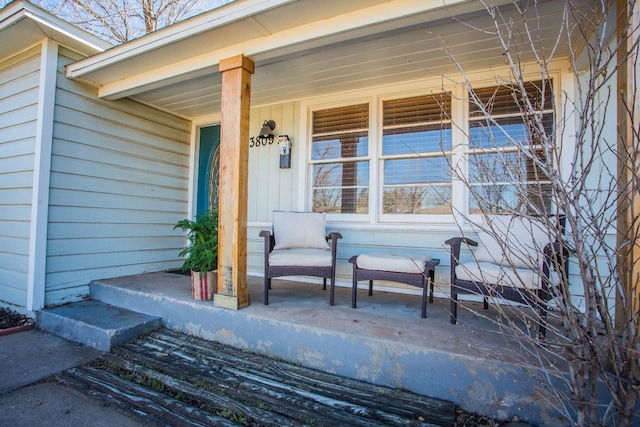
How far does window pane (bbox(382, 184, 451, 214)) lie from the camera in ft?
11.3

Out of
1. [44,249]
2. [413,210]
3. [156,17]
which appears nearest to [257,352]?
[413,210]

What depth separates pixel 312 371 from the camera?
2.25 m

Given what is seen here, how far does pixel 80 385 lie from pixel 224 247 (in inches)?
51.7

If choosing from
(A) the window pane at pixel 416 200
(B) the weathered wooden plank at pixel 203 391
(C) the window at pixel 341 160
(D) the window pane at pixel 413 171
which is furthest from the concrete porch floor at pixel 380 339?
(D) the window pane at pixel 413 171

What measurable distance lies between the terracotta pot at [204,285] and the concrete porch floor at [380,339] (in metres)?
0.07

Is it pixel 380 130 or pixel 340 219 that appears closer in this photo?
pixel 380 130

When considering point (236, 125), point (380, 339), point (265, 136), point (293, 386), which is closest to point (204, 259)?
point (236, 125)

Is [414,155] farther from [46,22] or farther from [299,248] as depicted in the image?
[46,22]

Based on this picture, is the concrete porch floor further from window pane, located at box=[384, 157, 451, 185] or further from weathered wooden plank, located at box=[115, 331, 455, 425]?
window pane, located at box=[384, 157, 451, 185]

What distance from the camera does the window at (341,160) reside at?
386cm

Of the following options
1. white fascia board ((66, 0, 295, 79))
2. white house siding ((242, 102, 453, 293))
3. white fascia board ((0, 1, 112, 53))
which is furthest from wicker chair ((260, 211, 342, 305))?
white fascia board ((0, 1, 112, 53))

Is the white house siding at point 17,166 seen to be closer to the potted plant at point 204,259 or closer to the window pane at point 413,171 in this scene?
the potted plant at point 204,259

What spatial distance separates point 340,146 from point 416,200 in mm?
1127

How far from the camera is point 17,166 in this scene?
3.51 metres
